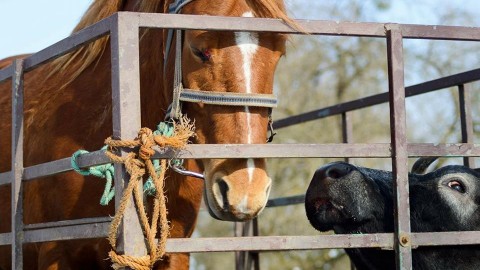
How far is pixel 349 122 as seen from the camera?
21.2ft

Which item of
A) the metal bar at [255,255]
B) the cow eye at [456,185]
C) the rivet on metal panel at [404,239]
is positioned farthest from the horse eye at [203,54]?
the metal bar at [255,255]

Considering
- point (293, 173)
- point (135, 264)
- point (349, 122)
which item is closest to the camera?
point (135, 264)

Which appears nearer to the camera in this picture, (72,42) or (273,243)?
(273,243)

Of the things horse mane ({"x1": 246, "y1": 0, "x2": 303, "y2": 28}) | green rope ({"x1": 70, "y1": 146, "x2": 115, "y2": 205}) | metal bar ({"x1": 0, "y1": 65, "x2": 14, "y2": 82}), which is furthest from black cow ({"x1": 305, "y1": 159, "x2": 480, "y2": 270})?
metal bar ({"x1": 0, "y1": 65, "x2": 14, "y2": 82})

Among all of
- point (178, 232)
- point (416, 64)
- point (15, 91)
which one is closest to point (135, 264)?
point (178, 232)

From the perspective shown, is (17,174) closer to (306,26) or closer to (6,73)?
(6,73)

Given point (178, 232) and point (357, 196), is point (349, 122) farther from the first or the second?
point (178, 232)

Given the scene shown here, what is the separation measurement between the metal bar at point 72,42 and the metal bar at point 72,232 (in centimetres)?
75

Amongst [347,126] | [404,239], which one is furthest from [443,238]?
[347,126]

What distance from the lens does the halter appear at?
3305mm

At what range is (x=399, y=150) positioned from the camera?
11.3 feet

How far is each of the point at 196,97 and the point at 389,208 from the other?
53.9 inches

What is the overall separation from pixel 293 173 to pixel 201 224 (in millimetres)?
2613

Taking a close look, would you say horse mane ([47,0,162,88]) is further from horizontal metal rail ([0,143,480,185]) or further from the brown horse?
horizontal metal rail ([0,143,480,185])
